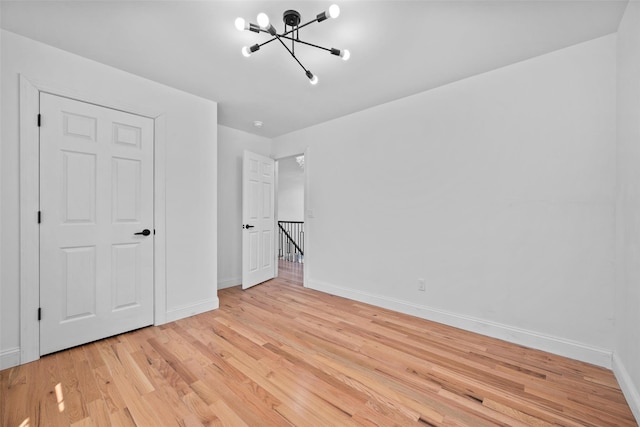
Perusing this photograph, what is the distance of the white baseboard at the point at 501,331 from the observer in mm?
2090

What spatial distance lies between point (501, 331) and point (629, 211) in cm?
138

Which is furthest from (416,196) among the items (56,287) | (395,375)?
(56,287)

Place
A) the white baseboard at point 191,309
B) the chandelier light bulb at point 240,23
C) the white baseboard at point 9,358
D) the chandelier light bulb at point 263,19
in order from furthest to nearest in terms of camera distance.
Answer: the white baseboard at point 191,309 → the white baseboard at point 9,358 → the chandelier light bulb at point 240,23 → the chandelier light bulb at point 263,19

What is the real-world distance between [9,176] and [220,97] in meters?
1.98

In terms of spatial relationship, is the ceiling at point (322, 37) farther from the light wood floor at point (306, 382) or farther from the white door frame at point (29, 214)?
the light wood floor at point (306, 382)

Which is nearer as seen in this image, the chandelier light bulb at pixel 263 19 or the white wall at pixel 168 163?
the chandelier light bulb at pixel 263 19

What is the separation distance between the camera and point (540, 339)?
2.29 m

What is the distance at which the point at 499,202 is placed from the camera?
2.51 meters

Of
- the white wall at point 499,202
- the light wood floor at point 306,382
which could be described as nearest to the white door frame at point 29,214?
the light wood floor at point 306,382

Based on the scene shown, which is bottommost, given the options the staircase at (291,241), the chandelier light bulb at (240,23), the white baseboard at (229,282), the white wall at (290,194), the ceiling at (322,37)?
the white baseboard at (229,282)

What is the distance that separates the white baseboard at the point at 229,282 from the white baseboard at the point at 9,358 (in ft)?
7.19

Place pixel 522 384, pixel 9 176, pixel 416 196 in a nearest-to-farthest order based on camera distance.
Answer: pixel 522 384 → pixel 9 176 → pixel 416 196

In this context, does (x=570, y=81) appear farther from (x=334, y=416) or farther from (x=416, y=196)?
(x=334, y=416)

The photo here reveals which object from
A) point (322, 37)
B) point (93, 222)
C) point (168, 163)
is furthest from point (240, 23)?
point (93, 222)
